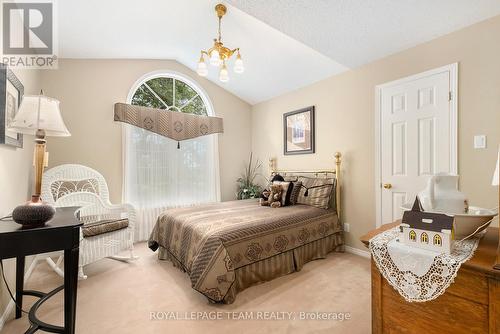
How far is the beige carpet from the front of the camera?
5.48ft

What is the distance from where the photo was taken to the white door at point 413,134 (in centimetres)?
229

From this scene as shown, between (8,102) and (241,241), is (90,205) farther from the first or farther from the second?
(241,241)

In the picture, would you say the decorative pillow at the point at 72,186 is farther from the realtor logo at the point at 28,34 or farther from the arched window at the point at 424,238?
the arched window at the point at 424,238

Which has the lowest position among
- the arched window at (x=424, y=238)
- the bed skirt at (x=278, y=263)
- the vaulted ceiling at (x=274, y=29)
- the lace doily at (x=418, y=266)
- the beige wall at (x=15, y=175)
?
the bed skirt at (x=278, y=263)

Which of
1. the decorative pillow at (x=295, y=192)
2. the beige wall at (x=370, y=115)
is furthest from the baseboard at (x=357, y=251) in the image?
the decorative pillow at (x=295, y=192)

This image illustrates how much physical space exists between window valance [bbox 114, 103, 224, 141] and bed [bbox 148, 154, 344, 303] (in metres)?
1.49

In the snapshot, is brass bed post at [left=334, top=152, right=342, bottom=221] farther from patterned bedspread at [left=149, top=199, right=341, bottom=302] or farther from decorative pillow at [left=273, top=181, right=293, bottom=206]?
decorative pillow at [left=273, top=181, right=293, bottom=206]

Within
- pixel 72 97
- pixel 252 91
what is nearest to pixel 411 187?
pixel 252 91

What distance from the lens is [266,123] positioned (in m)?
4.52

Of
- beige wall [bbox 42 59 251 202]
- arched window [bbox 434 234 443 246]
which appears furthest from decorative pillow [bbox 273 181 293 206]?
beige wall [bbox 42 59 251 202]

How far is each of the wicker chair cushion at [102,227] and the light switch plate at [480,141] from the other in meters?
3.68

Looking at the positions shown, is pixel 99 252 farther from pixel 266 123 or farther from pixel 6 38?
pixel 266 123

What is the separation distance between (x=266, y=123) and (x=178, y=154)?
5.80 feet

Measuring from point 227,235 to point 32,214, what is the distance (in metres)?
1.34
